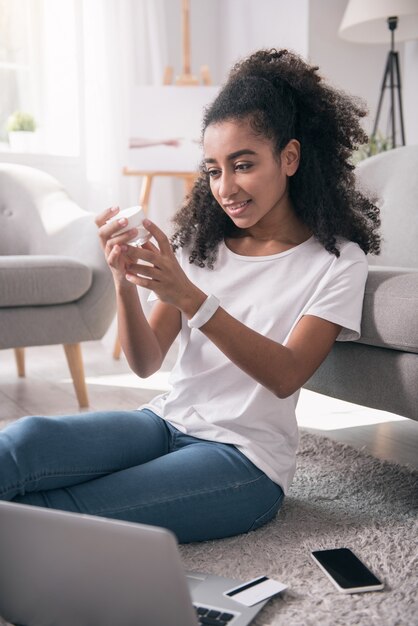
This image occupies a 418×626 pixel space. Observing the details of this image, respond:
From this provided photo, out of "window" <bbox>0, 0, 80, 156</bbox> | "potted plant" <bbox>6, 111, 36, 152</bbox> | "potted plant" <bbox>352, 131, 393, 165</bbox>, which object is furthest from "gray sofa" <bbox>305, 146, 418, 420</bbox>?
"window" <bbox>0, 0, 80, 156</bbox>

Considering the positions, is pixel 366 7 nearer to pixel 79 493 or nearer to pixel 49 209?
pixel 49 209

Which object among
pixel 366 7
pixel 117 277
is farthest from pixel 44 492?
pixel 366 7

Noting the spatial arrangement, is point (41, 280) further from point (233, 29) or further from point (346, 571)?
point (233, 29)

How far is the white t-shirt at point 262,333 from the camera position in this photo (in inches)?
48.6

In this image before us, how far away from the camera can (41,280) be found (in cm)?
222

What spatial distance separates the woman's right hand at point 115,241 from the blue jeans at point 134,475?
0.85 ft

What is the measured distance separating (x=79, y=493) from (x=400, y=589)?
Answer: 0.48m

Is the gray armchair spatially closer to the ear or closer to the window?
the ear

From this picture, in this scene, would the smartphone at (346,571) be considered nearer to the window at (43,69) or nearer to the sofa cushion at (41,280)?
the sofa cushion at (41,280)

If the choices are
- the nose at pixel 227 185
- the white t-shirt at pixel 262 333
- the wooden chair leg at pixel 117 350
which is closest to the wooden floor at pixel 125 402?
the wooden chair leg at pixel 117 350

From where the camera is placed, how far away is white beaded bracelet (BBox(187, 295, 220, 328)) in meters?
1.10

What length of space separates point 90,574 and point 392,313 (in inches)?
30.0

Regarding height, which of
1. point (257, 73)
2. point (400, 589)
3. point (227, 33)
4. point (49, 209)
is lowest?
point (400, 589)

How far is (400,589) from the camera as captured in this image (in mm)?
1063
